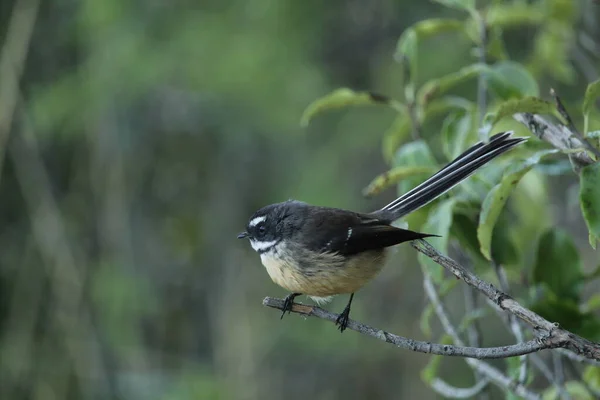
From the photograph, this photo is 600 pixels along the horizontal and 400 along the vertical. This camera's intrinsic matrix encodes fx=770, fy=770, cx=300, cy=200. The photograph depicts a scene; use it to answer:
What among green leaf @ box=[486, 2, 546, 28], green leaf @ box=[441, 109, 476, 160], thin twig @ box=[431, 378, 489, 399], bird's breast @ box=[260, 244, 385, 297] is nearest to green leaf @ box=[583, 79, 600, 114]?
green leaf @ box=[441, 109, 476, 160]

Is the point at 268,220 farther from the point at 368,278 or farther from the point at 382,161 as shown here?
the point at 382,161

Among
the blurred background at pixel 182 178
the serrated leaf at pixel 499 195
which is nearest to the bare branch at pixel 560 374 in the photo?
the serrated leaf at pixel 499 195

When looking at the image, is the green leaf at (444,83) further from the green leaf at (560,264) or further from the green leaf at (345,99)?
the green leaf at (560,264)

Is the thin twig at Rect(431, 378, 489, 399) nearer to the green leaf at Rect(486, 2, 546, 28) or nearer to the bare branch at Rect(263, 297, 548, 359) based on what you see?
the bare branch at Rect(263, 297, 548, 359)

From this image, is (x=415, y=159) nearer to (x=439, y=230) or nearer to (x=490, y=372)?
(x=439, y=230)

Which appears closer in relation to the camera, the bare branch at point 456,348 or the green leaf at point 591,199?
the bare branch at point 456,348

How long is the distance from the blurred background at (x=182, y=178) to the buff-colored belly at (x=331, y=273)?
8.57ft

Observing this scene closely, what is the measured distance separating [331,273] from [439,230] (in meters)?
0.79

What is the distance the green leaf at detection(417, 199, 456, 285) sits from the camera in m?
2.18

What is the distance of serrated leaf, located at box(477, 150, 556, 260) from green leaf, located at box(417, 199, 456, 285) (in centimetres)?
11

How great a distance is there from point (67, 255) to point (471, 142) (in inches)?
153

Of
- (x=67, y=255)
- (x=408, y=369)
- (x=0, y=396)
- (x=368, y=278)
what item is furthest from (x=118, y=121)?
(x=368, y=278)

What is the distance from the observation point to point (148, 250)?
687 centimetres

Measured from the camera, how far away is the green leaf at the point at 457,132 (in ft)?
8.07
